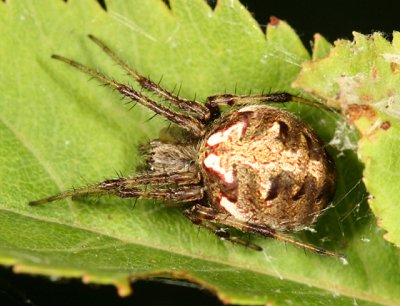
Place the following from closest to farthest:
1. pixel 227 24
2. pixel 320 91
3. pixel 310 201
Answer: pixel 320 91 → pixel 310 201 → pixel 227 24

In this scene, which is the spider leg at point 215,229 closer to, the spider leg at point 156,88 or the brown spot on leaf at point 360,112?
the spider leg at point 156,88

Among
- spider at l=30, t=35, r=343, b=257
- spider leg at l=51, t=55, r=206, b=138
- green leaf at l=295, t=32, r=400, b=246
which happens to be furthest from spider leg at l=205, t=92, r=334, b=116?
green leaf at l=295, t=32, r=400, b=246

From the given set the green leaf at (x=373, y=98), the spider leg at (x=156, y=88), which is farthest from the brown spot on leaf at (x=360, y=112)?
the spider leg at (x=156, y=88)

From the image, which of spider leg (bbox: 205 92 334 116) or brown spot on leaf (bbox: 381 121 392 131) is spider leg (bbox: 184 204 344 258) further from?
brown spot on leaf (bbox: 381 121 392 131)

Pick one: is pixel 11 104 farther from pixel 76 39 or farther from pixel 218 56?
pixel 218 56

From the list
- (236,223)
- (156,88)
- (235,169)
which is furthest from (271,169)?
(156,88)

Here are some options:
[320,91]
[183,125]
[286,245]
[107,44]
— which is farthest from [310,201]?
[107,44]
